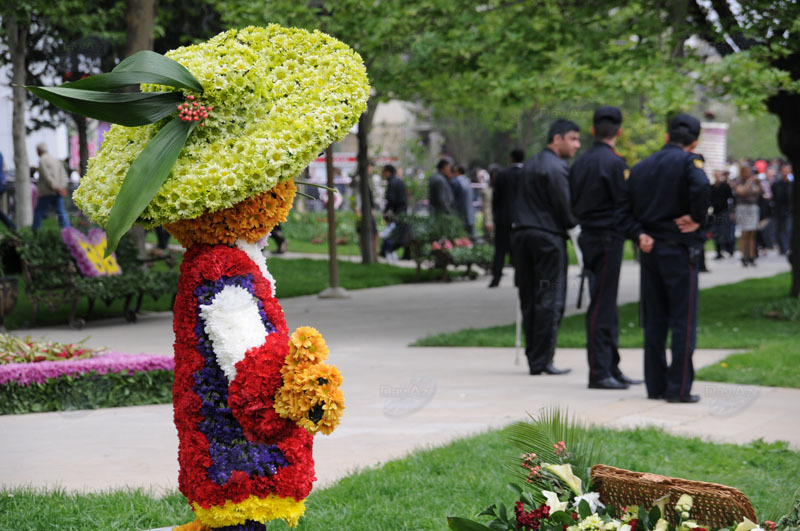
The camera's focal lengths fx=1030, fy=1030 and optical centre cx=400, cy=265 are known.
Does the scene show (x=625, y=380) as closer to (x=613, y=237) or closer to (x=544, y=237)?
(x=613, y=237)

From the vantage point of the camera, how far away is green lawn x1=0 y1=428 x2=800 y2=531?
4.73m

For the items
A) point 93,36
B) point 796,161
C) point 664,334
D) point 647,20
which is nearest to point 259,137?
point 664,334

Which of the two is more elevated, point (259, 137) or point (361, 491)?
point (259, 137)

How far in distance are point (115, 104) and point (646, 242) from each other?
527cm

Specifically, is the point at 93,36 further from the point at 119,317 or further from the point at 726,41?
the point at 726,41

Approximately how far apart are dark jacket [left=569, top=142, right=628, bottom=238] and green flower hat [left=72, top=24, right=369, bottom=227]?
5.15 meters

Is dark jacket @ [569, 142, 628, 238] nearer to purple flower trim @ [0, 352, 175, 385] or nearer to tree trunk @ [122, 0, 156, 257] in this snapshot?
purple flower trim @ [0, 352, 175, 385]

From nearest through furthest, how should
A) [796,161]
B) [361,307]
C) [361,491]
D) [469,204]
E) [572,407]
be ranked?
[361,491]
[572,407]
[796,161]
[361,307]
[469,204]

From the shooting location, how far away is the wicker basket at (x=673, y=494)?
10.2 feet

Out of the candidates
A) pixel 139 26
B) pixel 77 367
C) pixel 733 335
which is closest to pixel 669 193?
pixel 733 335

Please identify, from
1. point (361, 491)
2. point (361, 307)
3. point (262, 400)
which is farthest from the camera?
point (361, 307)

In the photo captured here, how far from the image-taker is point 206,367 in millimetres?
3412

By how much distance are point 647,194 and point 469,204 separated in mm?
13812

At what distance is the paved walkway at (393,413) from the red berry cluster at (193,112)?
2.75 m
